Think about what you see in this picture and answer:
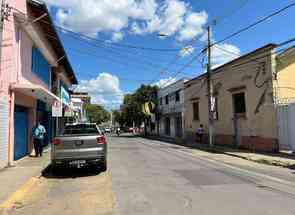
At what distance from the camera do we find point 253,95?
20203 mm

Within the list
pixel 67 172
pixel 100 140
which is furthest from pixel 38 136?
pixel 100 140

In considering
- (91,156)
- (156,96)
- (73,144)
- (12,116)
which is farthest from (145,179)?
(156,96)

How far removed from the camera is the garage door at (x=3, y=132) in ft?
38.0

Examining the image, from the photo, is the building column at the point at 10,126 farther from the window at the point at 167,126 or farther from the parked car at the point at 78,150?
the window at the point at 167,126

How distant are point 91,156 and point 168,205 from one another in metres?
4.77

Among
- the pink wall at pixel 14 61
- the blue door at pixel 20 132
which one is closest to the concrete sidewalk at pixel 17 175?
the blue door at pixel 20 132

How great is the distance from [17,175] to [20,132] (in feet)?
15.7

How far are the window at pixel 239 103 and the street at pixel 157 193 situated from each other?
1018 cm

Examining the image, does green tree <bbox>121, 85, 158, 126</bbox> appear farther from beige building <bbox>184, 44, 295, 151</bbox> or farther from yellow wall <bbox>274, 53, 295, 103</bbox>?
yellow wall <bbox>274, 53, 295, 103</bbox>

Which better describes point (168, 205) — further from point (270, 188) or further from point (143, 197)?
point (270, 188)

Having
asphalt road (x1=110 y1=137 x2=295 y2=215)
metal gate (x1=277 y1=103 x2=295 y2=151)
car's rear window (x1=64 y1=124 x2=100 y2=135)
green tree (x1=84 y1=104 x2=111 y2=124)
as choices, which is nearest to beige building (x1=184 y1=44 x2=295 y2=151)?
metal gate (x1=277 y1=103 x2=295 y2=151)

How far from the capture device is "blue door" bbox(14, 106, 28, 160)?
14102 mm

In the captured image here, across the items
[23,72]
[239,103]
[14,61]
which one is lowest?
[239,103]

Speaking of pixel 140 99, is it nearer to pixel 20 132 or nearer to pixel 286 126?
pixel 286 126
